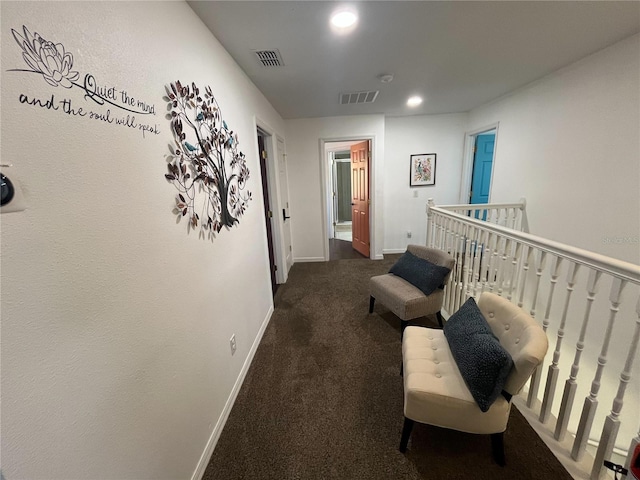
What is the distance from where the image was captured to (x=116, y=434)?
86 centimetres

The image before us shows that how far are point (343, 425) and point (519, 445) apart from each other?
97 centimetres

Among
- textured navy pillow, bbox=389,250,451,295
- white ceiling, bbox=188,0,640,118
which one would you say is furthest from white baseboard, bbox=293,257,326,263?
white ceiling, bbox=188,0,640,118

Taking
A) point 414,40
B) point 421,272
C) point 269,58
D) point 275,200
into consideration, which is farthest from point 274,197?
point 414,40

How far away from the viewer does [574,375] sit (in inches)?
49.4

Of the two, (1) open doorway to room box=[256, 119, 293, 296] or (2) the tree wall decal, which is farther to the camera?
(1) open doorway to room box=[256, 119, 293, 296]

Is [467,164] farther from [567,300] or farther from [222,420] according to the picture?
[222,420]

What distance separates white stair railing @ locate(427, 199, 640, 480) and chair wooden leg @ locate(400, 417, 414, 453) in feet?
2.62

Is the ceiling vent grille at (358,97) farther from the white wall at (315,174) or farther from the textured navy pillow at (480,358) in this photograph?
the textured navy pillow at (480,358)

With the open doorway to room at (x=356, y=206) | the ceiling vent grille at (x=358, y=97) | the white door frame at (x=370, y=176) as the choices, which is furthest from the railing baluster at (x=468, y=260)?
the open doorway to room at (x=356, y=206)

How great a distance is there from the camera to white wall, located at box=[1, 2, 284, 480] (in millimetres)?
616

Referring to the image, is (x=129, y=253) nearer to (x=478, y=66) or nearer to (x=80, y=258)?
(x=80, y=258)

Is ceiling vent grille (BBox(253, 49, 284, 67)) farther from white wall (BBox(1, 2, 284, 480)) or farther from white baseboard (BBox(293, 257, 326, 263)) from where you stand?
white baseboard (BBox(293, 257, 326, 263))

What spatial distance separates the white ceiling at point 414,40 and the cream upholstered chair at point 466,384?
1824 mm

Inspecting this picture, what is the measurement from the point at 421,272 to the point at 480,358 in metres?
1.20
